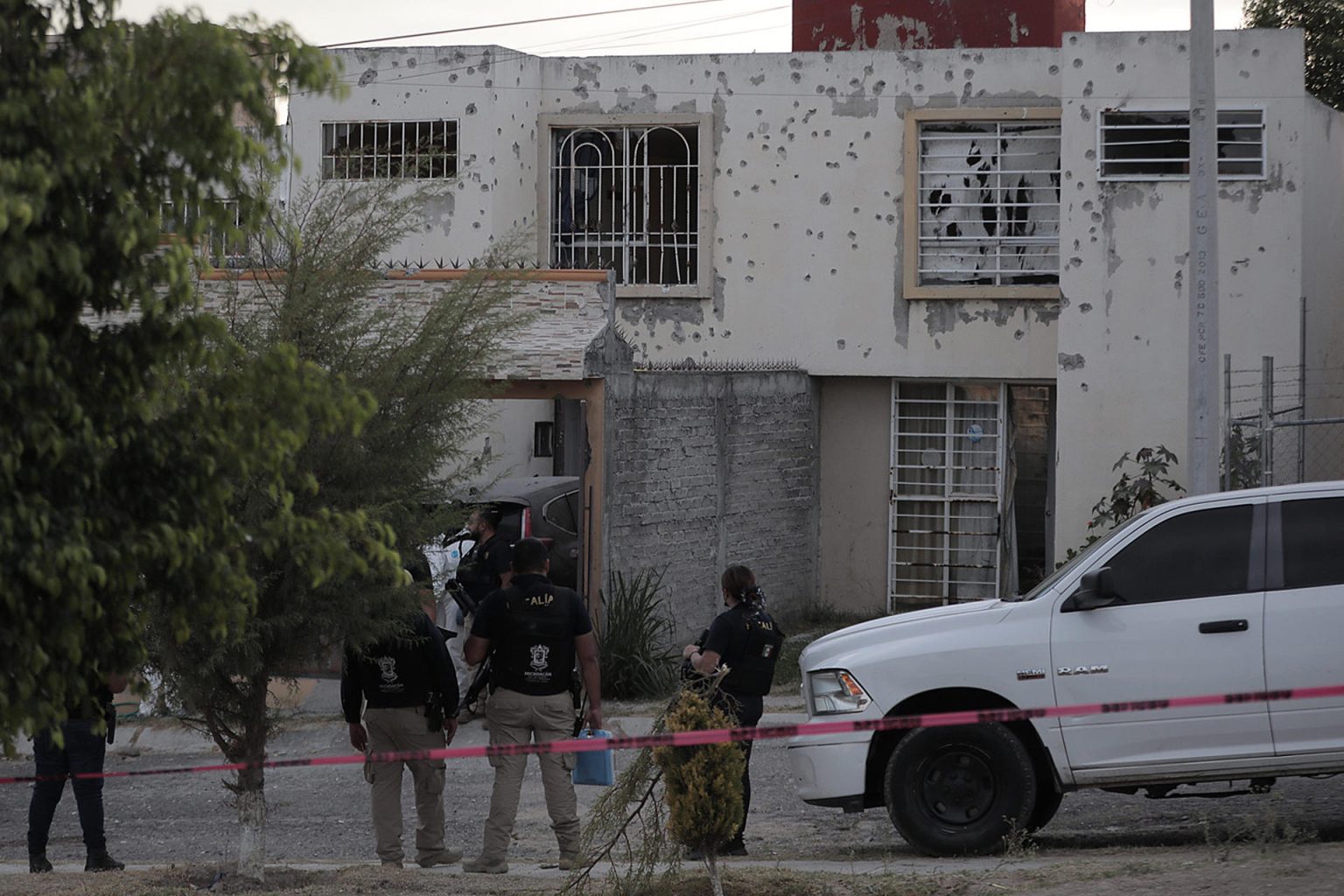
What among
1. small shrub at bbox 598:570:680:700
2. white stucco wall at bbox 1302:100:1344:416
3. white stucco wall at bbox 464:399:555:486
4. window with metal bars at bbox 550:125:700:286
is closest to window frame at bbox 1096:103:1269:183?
white stucco wall at bbox 1302:100:1344:416

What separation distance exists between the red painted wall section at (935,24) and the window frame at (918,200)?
1.35 meters

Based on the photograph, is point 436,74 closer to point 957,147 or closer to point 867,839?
point 957,147

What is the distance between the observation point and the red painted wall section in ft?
60.0

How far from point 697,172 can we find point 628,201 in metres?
0.86

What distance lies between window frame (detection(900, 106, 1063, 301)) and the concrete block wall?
5.52 feet

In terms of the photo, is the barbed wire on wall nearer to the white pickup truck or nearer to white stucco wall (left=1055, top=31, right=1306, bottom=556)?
white stucco wall (left=1055, top=31, right=1306, bottom=556)

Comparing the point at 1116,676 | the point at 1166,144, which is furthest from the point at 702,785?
the point at 1166,144

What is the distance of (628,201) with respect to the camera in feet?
59.3

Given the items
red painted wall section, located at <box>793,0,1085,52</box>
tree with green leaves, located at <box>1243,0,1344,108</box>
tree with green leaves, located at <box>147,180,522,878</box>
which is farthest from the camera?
tree with green leaves, located at <box>1243,0,1344,108</box>

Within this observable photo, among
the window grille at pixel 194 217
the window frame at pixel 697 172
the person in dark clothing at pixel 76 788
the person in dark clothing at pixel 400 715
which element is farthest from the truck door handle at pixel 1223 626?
the window frame at pixel 697 172

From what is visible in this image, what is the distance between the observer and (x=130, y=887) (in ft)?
25.5

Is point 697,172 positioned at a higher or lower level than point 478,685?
higher

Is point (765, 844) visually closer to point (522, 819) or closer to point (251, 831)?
point (522, 819)

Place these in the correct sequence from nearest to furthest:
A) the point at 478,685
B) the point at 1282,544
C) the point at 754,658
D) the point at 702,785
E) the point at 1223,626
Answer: the point at 702,785 → the point at 1223,626 → the point at 1282,544 → the point at 754,658 → the point at 478,685
